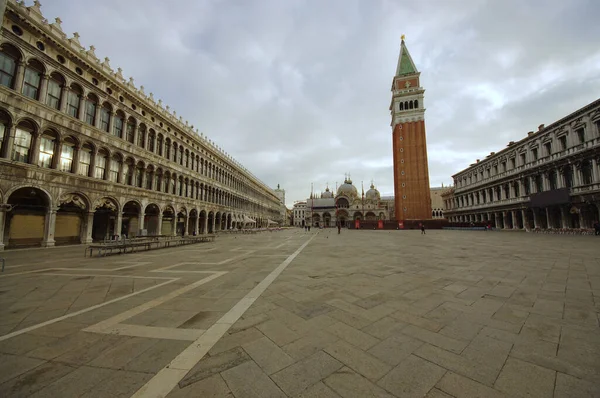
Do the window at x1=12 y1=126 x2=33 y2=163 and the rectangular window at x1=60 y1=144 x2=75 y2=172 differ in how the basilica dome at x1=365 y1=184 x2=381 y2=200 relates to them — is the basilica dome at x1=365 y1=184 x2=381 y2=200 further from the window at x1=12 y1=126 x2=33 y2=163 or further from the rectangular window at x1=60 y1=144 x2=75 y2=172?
the window at x1=12 y1=126 x2=33 y2=163

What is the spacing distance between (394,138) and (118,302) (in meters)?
60.8

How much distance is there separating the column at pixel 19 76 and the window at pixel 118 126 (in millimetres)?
6669

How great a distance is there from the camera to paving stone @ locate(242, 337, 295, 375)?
2.50 metres

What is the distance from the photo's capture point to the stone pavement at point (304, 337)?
7.22ft

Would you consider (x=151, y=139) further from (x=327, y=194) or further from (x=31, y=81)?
(x=327, y=194)

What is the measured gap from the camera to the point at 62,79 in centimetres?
1648

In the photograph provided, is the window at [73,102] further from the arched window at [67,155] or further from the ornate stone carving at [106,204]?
the ornate stone carving at [106,204]

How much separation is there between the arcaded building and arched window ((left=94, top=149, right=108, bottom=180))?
70 mm

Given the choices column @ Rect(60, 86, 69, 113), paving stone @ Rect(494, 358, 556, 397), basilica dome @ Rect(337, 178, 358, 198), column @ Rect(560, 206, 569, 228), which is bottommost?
paving stone @ Rect(494, 358, 556, 397)

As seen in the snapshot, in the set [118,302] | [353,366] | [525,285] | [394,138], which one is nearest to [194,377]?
[353,366]

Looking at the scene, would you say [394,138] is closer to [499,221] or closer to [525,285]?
[499,221]

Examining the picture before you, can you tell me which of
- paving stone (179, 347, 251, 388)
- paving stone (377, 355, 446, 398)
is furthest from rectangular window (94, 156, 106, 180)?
paving stone (377, 355, 446, 398)

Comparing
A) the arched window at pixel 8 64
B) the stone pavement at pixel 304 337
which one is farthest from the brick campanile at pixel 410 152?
the arched window at pixel 8 64

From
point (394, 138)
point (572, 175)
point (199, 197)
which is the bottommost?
point (199, 197)
